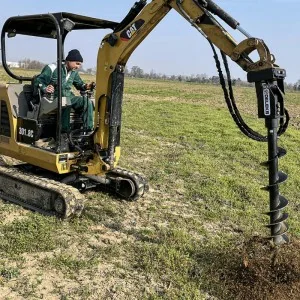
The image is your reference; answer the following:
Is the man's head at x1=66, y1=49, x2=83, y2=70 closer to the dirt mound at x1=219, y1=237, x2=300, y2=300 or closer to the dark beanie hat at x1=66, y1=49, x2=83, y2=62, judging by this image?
the dark beanie hat at x1=66, y1=49, x2=83, y2=62

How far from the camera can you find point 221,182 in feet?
27.5

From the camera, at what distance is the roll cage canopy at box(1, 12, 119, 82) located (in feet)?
20.0

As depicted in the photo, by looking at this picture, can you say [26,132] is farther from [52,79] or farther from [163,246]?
[163,246]

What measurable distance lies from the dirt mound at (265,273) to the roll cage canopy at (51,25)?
3.66 m

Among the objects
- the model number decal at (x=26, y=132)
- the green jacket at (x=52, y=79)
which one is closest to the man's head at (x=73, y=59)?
the green jacket at (x=52, y=79)

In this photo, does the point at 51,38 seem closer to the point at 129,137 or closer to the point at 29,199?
the point at 29,199

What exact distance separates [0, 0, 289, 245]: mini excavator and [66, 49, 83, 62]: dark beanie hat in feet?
0.88

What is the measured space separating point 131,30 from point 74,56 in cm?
123

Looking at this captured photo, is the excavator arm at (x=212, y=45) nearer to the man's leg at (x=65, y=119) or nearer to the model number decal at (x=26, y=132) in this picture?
the man's leg at (x=65, y=119)

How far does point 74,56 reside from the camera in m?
6.75

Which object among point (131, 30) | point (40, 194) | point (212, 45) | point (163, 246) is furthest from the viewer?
point (40, 194)

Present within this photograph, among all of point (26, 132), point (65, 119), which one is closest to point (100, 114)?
point (65, 119)

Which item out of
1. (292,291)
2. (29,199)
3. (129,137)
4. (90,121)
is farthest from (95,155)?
(129,137)

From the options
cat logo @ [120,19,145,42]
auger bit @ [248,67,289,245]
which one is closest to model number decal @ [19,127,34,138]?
cat logo @ [120,19,145,42]
